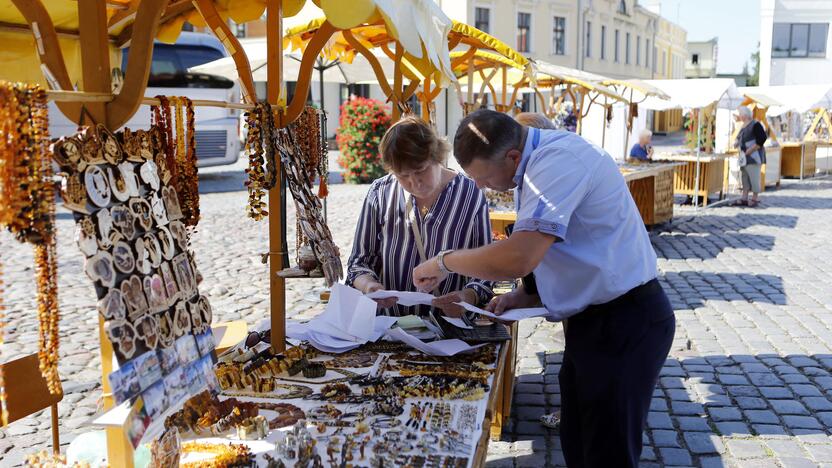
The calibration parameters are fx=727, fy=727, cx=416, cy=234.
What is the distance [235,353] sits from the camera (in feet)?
9.37

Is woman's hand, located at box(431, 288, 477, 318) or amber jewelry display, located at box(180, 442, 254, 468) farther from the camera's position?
woman's hand, located at box(431, 288, 477, 318)

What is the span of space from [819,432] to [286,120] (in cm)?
337

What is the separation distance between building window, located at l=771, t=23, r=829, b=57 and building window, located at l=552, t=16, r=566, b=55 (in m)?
10.6

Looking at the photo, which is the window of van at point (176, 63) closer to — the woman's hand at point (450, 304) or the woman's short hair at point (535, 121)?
the woman's short hair at point (535, 121)

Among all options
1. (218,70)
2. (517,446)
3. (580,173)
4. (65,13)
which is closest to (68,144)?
(580,173)

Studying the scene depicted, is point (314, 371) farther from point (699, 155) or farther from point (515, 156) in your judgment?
point (699, 155)

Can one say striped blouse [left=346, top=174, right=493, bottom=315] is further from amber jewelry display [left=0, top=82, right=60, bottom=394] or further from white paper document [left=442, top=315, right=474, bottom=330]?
amber jewelry display [left=0, top=82, right=60, bottom=394]

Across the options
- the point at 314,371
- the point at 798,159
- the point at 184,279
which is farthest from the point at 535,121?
the point at 798,159

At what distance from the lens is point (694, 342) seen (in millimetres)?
5754

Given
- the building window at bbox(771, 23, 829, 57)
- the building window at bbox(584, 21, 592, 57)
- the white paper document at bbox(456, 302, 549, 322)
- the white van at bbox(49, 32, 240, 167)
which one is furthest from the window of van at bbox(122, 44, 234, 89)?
the building window at bbox(771, 23, 829, 57)

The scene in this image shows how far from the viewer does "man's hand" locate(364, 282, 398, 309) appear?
121 inches

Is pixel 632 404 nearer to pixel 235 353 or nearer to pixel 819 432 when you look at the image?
pixel 235 353

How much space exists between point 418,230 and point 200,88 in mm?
14697

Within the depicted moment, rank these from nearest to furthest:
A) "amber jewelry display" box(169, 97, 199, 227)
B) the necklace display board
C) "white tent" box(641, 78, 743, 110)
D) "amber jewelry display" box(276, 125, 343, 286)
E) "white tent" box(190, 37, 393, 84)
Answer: the necklace display board, "amber jewelry display" box(169, 97, 199, 227), "amber jewelry display" box(276, 125, 343, 286), "white tent" box(190, 37, 393, 84), "white tent" box(641, 78, 743, 110)
